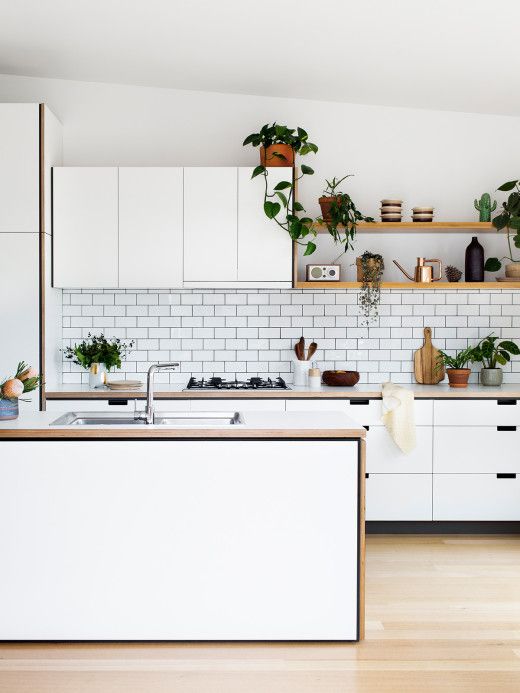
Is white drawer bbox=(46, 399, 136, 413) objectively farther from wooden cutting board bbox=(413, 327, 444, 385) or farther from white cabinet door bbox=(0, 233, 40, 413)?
wooden cutting board bbox=(413, 327, 444, 385)

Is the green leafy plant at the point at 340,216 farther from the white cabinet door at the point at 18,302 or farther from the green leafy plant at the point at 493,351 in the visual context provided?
the white cabinet door at the point at 18,302

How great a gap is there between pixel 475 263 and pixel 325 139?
1.42 m

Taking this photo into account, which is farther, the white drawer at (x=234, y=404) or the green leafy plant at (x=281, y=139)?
the green leafy plant at (x=281, y=139)

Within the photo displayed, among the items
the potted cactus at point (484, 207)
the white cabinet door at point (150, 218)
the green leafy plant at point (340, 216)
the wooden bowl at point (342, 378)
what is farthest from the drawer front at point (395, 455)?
the white cabinet door at point (150, 218)

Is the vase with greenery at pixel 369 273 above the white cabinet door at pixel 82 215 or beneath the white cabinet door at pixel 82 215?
beneath

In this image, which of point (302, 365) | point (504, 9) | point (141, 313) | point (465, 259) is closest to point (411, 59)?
point (504, 9)

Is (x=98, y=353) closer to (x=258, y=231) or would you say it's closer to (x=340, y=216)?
(x=258, y=231)

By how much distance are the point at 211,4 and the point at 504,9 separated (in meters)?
1.49

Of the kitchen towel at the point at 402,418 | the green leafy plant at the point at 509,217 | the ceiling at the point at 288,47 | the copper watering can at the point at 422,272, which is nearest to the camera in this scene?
the ceiling at the point at 288,47


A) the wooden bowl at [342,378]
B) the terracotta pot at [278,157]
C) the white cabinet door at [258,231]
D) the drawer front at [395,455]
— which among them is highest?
the terracotta pot at [278,157]

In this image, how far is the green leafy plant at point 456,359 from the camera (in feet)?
16.4

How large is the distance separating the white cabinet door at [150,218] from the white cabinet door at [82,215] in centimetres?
7

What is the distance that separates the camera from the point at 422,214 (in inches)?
196

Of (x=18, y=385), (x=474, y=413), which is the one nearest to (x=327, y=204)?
(x=474, y=413)
